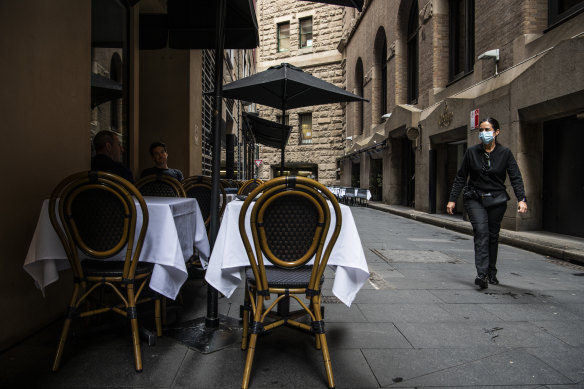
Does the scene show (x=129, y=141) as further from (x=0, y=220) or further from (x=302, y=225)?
(x=302, y=225)

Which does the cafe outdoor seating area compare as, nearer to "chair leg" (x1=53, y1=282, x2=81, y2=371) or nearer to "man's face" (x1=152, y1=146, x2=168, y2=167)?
"chair leg" (x1=53, y1=282, x2=81, y2=371)

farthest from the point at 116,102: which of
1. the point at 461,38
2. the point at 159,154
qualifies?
the point at 461,38

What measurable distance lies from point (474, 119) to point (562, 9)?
284cm

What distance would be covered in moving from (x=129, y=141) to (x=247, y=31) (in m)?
2.36

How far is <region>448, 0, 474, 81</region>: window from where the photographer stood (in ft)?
38.0

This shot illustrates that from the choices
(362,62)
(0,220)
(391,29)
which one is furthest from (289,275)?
(362,62)

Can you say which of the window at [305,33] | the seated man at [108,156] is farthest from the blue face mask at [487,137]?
the window at [305,33]

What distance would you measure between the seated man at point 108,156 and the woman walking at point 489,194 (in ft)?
11.7

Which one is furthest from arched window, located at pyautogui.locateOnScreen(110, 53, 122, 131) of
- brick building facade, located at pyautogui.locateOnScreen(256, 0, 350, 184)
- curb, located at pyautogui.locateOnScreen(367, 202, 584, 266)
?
brick building facade, located at pyautogui.locateOnScreen(256, 0, 350, 184)

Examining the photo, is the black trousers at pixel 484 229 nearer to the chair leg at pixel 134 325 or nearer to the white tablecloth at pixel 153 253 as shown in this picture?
the white tablecloth at pixel 153 253

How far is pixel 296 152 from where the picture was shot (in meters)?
28.4

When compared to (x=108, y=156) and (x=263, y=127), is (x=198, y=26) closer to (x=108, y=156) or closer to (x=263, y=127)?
(x=108, y=156)

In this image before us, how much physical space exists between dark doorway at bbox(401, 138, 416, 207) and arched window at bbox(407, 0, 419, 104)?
1.86m

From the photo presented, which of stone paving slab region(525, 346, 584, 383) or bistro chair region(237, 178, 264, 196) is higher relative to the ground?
bistro chair region(237, 178, 264, 196)
